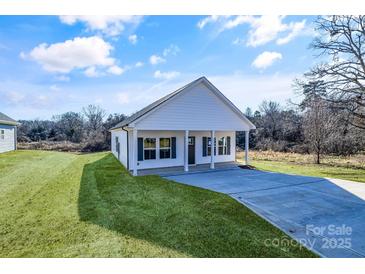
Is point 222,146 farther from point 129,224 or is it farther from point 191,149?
point 129,224

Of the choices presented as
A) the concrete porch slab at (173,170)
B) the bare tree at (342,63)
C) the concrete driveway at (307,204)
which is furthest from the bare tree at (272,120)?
the concrete driveway at (307,204)

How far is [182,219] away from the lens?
601cm

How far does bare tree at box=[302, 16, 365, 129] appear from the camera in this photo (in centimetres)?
1527

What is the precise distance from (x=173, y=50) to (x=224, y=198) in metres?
7.91

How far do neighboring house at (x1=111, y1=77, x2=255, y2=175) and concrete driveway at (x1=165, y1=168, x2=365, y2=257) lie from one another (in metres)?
2.66

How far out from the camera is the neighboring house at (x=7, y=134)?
21883 millimetres

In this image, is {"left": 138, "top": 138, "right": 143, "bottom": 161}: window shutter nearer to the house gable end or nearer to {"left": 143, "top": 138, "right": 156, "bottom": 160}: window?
{"left": 143, "top": 138, "right": 156, "bottom": 160}: window

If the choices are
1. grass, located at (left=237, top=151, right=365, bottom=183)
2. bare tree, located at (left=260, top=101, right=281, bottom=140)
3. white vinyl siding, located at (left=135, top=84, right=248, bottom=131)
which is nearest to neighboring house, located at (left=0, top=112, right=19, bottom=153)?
white vinyl siding, located at (left=135, top=84, right=248, bottom=131)

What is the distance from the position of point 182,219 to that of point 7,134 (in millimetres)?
24188

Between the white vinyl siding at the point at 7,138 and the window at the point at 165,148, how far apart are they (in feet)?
55.2

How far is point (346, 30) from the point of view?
50.4 ft
